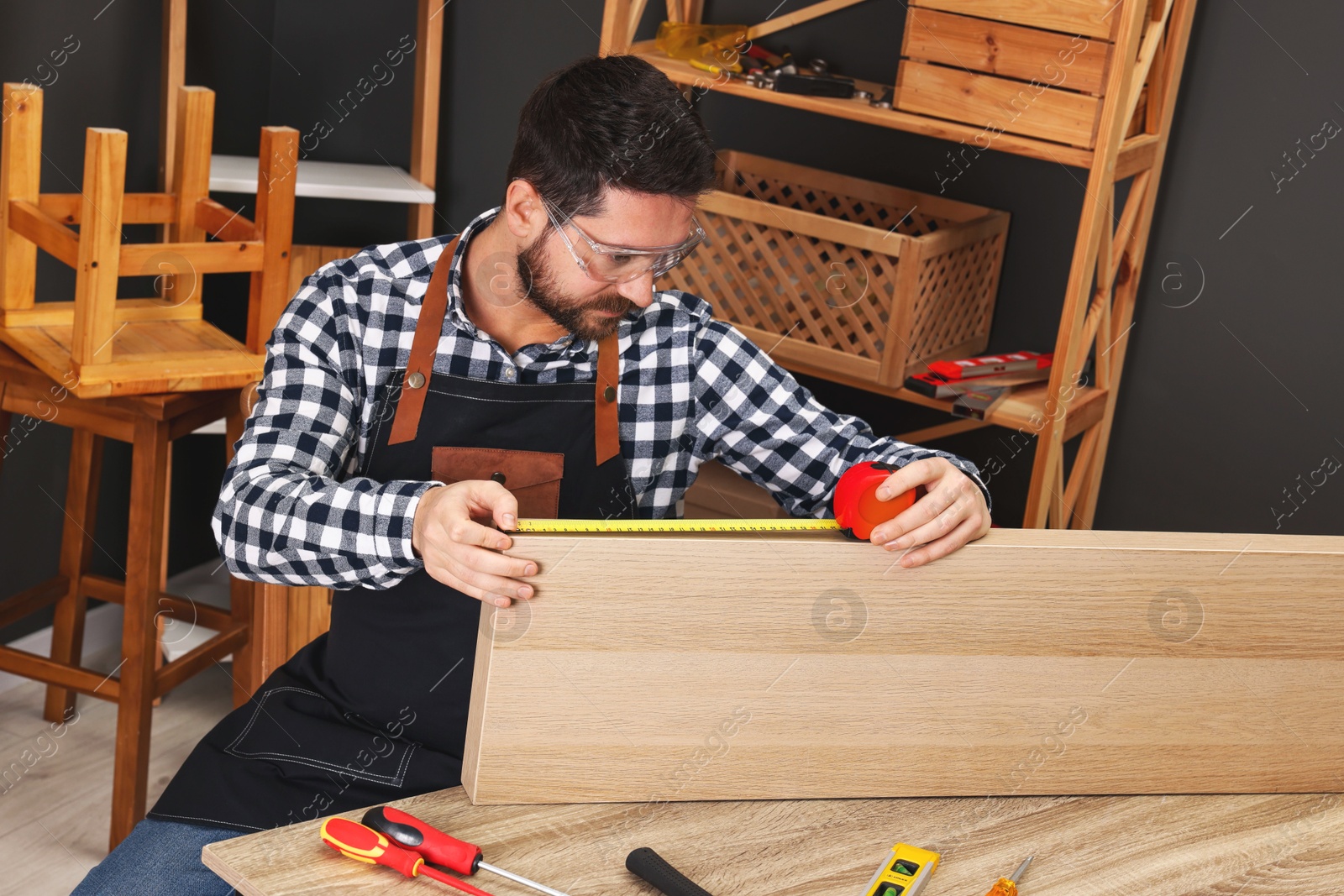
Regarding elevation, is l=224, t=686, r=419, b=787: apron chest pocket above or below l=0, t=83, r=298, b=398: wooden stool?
below

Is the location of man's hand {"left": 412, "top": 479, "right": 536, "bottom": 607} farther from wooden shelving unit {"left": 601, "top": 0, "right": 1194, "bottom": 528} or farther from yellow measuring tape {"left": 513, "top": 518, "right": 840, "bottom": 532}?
wooden shelving unit {"left": 601, "top": 0, "right": 1194, "bottom": 528}

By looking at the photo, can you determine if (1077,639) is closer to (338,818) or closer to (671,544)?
(671,544)

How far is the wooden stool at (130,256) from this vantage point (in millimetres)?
2025

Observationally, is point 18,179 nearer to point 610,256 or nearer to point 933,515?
point 610,256

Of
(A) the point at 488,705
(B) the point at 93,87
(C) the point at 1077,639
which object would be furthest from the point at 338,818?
(B) the point at 93,87

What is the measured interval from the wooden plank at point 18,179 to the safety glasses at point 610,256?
1.12m

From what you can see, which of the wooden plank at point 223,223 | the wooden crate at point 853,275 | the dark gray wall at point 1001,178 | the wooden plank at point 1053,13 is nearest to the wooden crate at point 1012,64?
the wooden plank at point 1053,13

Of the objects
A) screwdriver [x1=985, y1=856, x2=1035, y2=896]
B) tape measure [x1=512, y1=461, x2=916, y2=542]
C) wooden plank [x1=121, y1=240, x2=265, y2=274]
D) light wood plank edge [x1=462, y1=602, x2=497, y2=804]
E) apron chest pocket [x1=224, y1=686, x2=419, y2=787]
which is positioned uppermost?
wooden plank [x1=121, y1=240, x2=265, y2=274]

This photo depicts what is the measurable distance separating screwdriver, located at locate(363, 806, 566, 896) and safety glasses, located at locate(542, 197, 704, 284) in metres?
0.70

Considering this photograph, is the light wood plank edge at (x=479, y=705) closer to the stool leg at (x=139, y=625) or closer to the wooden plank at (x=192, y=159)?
the stool leg at (x=139, y=625)

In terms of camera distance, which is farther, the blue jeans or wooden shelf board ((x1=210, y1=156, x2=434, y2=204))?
wooden shelf board ((x1=210, y1=156, x2=434, y2=204))

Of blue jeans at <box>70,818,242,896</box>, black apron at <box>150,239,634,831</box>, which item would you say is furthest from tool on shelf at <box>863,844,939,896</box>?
blue jeans at <box>70,818,242,896</box>

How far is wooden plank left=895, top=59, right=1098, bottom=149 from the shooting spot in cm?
213

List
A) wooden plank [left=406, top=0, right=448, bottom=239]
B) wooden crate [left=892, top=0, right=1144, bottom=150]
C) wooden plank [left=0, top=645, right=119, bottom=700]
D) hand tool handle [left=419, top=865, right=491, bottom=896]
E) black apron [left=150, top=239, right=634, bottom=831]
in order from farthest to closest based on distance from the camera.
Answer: wooden plank [left=406, top=0, right=448, bottom=239], wooden plank [left=0, top=645, right=119, bottom=700], wooden crate [left=892, top=0, right=1144, bottom=150], black apron [left=150, top=239, right=634, bottom=831], hand tool handle [left=419, top=865, right=491, bottom=896]
